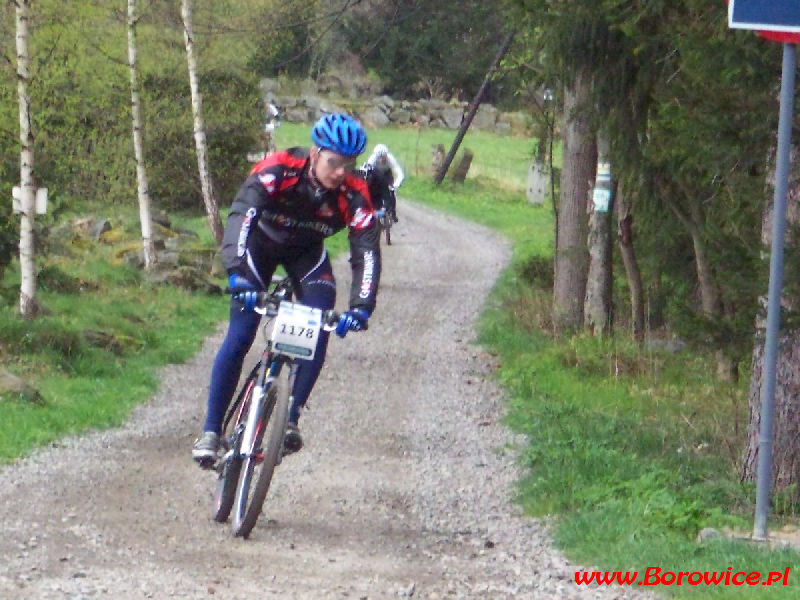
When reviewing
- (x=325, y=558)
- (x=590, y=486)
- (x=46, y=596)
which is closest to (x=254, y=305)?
(x=325, y=558)

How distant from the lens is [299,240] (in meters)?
6.97

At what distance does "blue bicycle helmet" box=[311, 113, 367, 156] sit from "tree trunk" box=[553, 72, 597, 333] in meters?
9.03

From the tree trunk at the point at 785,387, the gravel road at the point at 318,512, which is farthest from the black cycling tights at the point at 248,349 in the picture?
the tree trunk at the point at 785,387

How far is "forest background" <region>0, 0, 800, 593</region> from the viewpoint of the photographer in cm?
745

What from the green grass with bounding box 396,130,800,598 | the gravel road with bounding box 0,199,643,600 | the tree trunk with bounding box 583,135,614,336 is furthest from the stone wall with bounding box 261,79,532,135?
the gravel road with bounding box 0,199,643,600

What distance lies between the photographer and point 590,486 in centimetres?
800

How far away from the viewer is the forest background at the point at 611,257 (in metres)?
7.45

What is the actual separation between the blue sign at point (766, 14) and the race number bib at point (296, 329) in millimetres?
2436

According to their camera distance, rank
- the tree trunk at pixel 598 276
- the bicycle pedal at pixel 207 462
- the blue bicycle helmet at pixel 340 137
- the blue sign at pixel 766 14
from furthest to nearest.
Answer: the tree trunk at pixel 598 276
the bicycle pedal at pixel 207 462
the blue bicycle helmet at pixel 340 137
the blue sign at pixel 766 14

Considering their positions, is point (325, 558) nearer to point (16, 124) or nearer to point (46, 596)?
point (46, 596)

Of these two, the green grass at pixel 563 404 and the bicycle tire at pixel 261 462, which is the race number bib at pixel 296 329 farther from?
the green grass at pixel 563 404

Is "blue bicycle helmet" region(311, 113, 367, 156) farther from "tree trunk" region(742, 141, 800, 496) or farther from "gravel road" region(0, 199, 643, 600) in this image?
"tree trunk" region(742, 141, 800, 496)

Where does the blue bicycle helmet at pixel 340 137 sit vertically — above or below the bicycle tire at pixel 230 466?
above

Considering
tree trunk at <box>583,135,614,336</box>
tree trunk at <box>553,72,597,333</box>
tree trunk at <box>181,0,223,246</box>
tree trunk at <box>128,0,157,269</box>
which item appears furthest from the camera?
tree trunk at <box>181,0,223,246</box>
